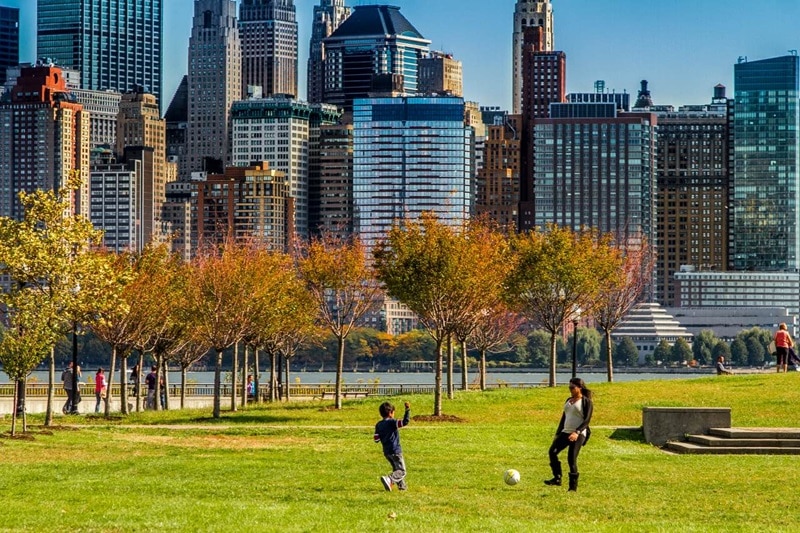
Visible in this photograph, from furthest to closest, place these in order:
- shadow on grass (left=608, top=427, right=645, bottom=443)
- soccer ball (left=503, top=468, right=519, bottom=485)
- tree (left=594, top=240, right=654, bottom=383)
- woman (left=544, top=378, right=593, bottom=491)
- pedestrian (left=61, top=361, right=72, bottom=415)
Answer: tree (left=594, top=240, right=654, bottom=383) < pedestrian (left=61, top=361, right=72, bottom=415) < shadow on grass (left=608, top=427, right=645, bottom=443) < soccer ball (left=503, top=468, right=519, bottom=485) < woman (left=544, top=378, right=593, bottom=491)

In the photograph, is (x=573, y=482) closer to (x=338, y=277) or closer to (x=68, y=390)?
→ (x=338, y=277)

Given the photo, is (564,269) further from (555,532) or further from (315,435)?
(555,532)

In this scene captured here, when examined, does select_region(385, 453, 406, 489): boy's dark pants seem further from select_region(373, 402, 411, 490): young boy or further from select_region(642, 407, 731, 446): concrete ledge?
select_region(642, 407, 731, 446): concrete ledge

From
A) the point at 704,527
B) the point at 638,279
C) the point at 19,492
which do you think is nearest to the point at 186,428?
the point at 19,492

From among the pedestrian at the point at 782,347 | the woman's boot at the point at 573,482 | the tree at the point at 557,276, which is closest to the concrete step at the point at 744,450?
the woman's boot at the point at 573,482

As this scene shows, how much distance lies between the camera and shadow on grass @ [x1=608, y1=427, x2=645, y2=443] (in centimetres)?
4284

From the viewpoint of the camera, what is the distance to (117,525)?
26938 millimetres

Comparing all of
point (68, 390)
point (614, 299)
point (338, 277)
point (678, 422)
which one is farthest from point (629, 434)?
point (614, 299)

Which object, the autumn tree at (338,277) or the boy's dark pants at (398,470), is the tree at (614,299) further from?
the boy's dark pants at (398,470)

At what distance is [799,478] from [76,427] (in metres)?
22.3

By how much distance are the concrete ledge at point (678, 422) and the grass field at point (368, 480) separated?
777 mm

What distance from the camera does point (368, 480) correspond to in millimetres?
33469

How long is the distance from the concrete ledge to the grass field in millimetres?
777

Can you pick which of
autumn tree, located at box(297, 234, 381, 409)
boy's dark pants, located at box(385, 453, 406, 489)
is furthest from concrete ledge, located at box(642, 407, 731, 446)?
autumn tree, located at box(297, 234, 381, 409)
